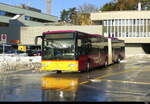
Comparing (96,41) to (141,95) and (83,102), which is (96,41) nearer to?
(141,95)

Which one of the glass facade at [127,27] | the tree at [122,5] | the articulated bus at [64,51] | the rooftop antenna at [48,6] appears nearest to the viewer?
the articulated bus at [64,51]

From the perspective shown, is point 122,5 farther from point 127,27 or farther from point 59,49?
point 59,49

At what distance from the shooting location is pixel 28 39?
8625 centimetres

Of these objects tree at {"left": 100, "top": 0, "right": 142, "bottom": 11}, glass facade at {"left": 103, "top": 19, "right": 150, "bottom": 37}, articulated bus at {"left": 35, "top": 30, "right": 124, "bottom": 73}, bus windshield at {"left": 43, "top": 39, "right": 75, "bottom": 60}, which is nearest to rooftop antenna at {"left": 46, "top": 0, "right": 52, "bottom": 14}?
tree at {"left": 100, "top": 0, "right": 142, "bottom": 11}

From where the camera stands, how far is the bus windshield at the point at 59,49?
19.7m

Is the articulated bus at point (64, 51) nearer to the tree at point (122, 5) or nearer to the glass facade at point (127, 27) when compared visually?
A: the glass facade at point (127, 27)

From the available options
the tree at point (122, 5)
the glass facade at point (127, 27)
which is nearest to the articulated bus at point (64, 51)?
the glass facade at point (127, 27)

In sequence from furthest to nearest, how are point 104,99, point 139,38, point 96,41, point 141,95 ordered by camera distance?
point 139,38, point 96,41, point 141,95, point 104,99

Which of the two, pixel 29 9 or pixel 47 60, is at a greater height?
pixel 29 9

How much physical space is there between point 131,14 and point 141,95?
244ft

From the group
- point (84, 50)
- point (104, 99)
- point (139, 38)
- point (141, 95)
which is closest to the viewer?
point (104, 99)

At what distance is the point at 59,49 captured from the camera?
19.8 m

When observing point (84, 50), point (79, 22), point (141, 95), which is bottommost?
point (141, 95)

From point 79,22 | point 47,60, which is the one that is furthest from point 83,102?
point 79,22
